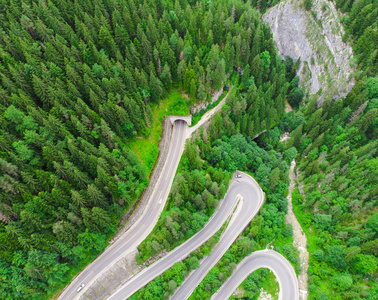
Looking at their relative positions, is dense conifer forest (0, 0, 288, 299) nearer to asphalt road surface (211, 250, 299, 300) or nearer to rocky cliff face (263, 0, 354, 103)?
rocky cliff face (263, 0, 354, 103)

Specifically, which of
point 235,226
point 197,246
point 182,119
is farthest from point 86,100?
point 235,226

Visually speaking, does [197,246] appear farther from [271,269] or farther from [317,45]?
[317,45]

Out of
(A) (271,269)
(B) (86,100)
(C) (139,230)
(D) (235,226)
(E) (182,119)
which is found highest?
(B) (86,100)

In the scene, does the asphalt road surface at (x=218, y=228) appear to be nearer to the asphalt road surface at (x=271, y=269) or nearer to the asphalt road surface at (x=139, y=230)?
the asphalt road surface at (x=271, y=269)

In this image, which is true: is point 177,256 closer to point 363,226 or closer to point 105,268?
point 105,268

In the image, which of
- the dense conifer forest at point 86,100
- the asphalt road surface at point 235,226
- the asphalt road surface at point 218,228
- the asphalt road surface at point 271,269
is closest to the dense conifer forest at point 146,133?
the dense conifer forest at point 86,100

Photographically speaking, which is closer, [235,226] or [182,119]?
[235,226]
